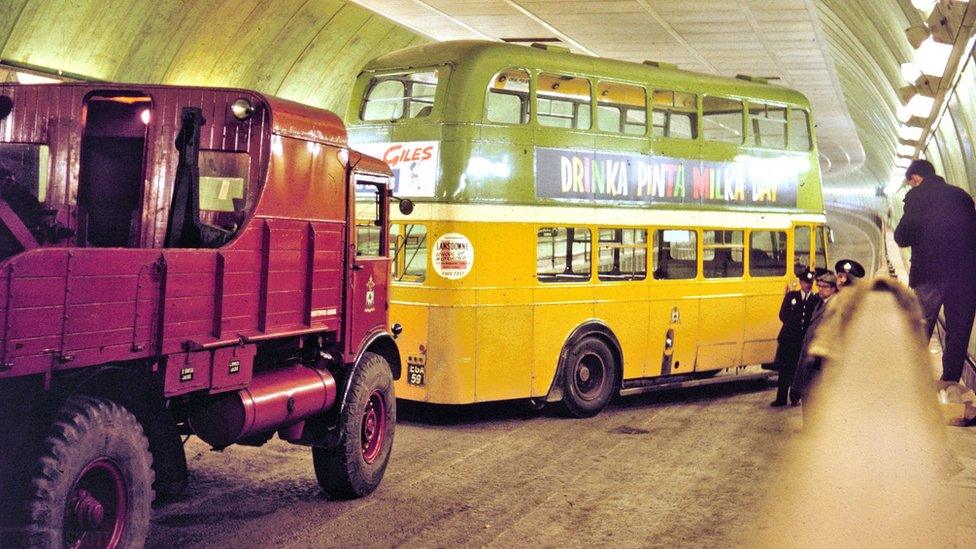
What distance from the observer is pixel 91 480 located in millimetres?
5738

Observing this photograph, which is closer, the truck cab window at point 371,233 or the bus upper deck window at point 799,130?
the truck cab window at point 371,233

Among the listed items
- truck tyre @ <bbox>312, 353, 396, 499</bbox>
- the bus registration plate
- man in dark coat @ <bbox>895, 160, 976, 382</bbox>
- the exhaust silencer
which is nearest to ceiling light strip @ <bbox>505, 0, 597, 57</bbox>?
the bus registration plate

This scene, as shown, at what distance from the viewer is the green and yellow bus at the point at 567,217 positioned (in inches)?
448

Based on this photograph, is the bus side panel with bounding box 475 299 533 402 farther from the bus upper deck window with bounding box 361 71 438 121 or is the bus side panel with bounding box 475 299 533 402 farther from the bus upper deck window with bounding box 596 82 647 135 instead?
the bus upper deck window with bounding box 596 82 647 135

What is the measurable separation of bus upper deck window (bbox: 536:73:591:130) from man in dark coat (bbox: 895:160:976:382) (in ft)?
12.5

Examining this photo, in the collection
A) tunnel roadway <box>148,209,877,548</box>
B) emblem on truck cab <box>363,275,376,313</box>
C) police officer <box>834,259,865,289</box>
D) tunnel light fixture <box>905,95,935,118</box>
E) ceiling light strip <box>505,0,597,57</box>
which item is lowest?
tunnel roadway <box>148,209,877,548</box>

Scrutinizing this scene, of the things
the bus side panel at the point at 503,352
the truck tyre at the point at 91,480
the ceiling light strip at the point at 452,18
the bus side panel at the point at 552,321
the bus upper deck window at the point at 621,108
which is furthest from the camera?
the ceiling light strip at the point at 452,18

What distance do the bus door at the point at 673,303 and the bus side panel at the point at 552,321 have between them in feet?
4.39

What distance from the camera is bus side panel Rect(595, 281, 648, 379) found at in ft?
42.0

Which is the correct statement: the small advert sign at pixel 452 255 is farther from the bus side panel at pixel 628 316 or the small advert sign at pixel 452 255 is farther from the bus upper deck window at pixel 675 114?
the bus upper deck window at pixel 675 114

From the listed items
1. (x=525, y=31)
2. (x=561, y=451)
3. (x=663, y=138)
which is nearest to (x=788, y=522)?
(x=561, y=451)

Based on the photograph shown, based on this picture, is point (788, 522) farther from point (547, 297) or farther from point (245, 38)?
point (245, 38)

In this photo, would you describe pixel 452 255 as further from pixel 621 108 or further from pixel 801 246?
pixel 801 246

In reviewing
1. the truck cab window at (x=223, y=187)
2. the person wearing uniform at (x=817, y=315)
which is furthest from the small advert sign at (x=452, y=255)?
the truck cab window at (x=223, y=187)
